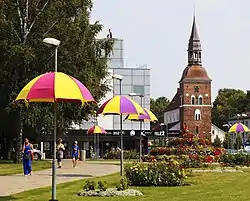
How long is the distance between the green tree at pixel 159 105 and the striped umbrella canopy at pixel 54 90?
6142 inches

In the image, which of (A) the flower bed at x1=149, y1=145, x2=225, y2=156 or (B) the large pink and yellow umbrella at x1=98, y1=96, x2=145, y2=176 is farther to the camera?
(A) the flower bed at x1=149, y1=145, x2=225, y2=156

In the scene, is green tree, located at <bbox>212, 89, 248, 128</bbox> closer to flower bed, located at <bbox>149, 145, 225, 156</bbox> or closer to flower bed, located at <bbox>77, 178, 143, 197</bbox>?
flower bed, located at <bbox>149, 145, 225, 156</bbox>

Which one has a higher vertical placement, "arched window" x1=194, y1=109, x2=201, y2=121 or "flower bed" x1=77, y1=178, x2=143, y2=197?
"arched window" x1=194, y1=109, x2=201, y2=121

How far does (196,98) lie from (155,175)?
350 ft

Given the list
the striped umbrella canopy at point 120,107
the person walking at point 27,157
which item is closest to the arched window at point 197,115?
the person walking at point 27,157

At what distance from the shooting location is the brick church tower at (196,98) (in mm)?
123625

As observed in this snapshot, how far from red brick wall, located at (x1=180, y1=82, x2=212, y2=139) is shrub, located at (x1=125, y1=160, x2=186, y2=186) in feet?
340

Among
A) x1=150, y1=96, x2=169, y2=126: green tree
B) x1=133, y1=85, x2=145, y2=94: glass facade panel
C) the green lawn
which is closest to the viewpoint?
the green lawn

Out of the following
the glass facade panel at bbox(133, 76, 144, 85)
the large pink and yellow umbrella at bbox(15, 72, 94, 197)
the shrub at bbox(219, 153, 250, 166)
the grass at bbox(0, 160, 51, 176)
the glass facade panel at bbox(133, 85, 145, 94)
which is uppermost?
the glass facade panel at bbox(133, 76, 144, 85)

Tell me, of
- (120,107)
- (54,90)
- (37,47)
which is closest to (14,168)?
(37,47)

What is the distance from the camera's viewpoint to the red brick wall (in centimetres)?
12331

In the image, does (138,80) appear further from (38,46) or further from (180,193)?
(180,193)

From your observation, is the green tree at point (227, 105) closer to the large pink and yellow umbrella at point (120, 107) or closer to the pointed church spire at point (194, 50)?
the pointed church spire at point (194, 50)

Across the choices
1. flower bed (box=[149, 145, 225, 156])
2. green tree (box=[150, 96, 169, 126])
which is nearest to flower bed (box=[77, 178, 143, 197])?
flower bed (box=[149, 145, 225, 156])
